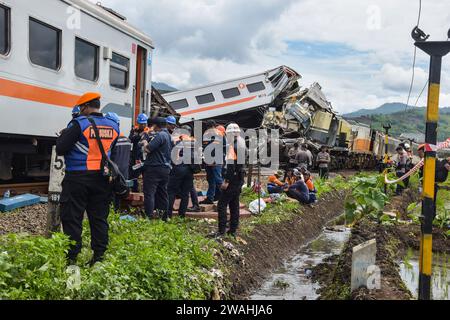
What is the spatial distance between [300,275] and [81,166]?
432 centimetres

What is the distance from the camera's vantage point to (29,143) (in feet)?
30.0

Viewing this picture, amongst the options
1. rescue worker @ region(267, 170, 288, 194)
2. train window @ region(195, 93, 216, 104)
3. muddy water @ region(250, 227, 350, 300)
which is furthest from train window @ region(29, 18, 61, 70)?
train window @ region(195, 93, 216, 104)

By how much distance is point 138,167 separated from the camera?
886 centimetres

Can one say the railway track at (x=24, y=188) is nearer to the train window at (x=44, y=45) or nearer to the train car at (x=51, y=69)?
the train car at (x=51, y=69)

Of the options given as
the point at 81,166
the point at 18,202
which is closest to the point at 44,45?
the point at 18,202

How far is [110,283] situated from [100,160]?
1385 millimetres

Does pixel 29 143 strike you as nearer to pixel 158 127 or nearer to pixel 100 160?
pixel 158 127

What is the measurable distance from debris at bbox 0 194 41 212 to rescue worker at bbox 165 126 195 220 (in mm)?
2077

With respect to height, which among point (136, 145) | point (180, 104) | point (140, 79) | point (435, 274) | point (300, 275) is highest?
point (180, 104)

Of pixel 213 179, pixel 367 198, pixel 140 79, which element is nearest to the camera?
pixel 367 198

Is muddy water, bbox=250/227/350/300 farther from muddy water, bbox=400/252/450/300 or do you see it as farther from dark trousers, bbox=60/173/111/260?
dark trousers, bbox=60/173/111/260

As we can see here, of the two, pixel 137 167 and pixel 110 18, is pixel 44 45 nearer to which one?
pixel 110 18

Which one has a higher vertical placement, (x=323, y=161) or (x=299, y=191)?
(x=323, y=161)
